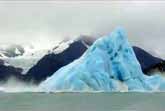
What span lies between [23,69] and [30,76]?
423 inches

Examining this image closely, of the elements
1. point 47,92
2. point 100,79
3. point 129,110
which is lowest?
point 47,92

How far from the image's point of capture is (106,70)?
57.0 meters

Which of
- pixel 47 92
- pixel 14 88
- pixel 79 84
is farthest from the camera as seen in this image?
pixel 14 88

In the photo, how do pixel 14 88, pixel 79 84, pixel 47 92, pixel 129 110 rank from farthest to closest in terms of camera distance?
pixel 14 88 < pixel 47 92 < pixel 79 84 < pixel 129 110

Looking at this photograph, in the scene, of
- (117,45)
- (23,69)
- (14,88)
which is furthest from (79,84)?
(23,69)

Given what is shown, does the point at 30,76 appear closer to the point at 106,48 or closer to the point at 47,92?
the point at 47,92

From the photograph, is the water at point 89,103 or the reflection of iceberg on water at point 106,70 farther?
the reflection of iceberg on water at point 106,70

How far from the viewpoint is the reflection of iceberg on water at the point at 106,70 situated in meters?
55.8

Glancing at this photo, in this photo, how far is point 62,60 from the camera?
4350 inches

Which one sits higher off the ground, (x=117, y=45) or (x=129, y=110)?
(x=129, y=110)

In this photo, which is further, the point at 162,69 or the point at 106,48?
the point at 162,69

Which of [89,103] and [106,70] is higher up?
[89,103]

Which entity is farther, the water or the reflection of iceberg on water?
the reflection of iceberg on water

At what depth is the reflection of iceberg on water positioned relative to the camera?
5584 centimetres
